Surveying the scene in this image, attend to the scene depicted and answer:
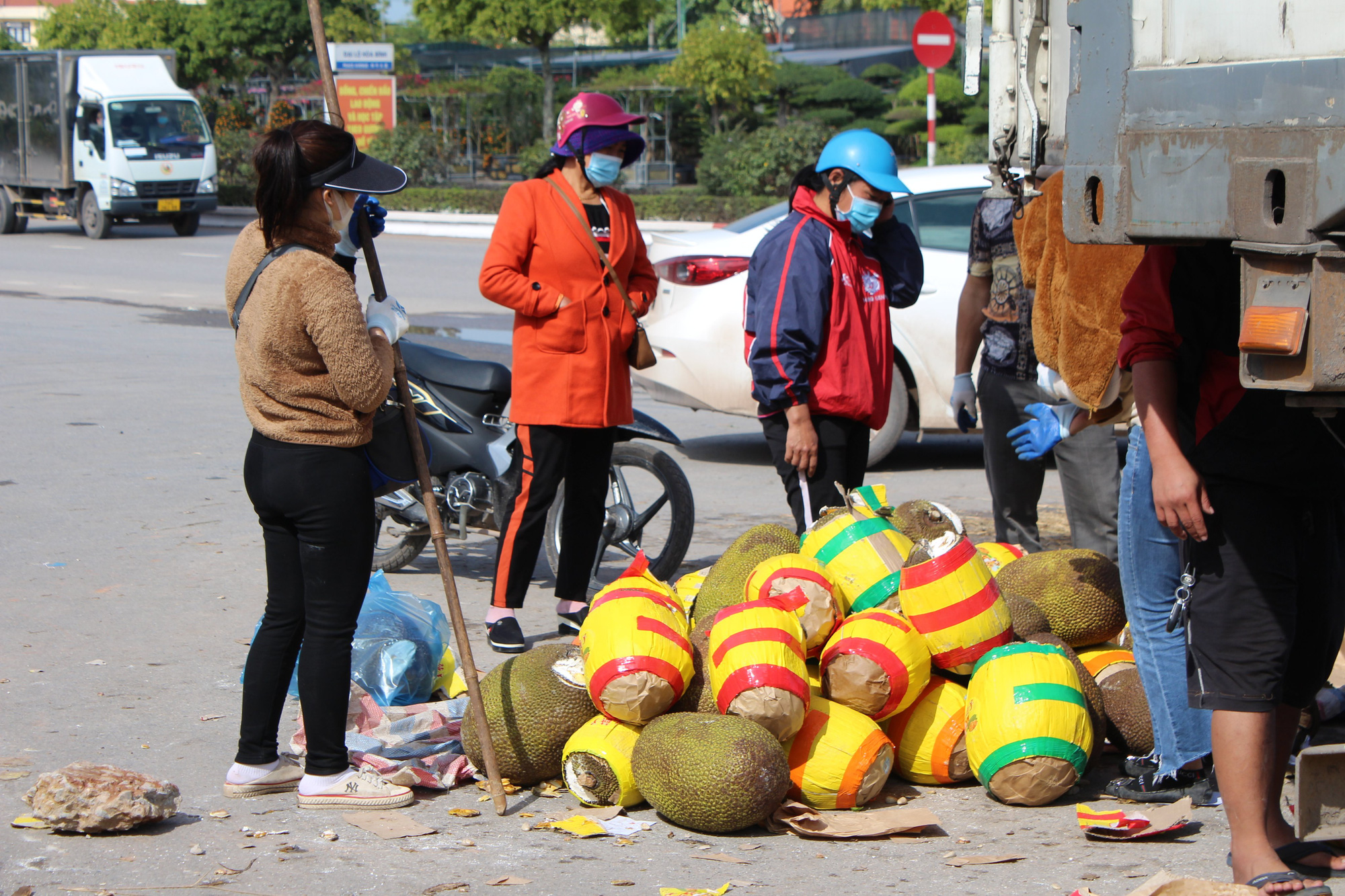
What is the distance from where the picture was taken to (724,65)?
35625mm

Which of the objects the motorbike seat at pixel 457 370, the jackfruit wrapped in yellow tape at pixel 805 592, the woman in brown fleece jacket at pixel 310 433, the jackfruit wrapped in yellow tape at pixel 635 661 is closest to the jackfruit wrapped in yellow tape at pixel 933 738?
the jackfruit wrapped in yellow tape at pixel 805 592

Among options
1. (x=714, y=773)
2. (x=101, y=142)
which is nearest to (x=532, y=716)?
(x=714, y=773)

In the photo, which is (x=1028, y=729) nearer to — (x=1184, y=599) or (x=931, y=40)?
(x=1184, y=599)

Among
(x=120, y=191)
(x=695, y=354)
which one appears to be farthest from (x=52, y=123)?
(x=695, y=354)

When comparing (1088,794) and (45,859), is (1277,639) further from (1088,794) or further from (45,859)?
(45,859)

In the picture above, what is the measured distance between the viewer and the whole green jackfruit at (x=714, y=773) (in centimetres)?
343

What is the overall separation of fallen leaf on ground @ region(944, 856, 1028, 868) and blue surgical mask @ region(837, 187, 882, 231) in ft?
7.69

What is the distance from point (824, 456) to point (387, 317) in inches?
70.9

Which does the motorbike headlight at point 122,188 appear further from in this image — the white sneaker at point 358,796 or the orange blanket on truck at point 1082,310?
the orange blanket on truck at point 1082,310

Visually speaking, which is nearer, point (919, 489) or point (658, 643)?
point (658, 643)

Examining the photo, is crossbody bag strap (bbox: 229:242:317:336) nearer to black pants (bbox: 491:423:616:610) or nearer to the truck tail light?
black pants (bbox: 491:423:616:610)

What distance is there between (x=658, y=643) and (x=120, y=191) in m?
23.6

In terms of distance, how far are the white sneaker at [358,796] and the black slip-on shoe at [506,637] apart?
131 cm

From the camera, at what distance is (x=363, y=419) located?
3646 mm
